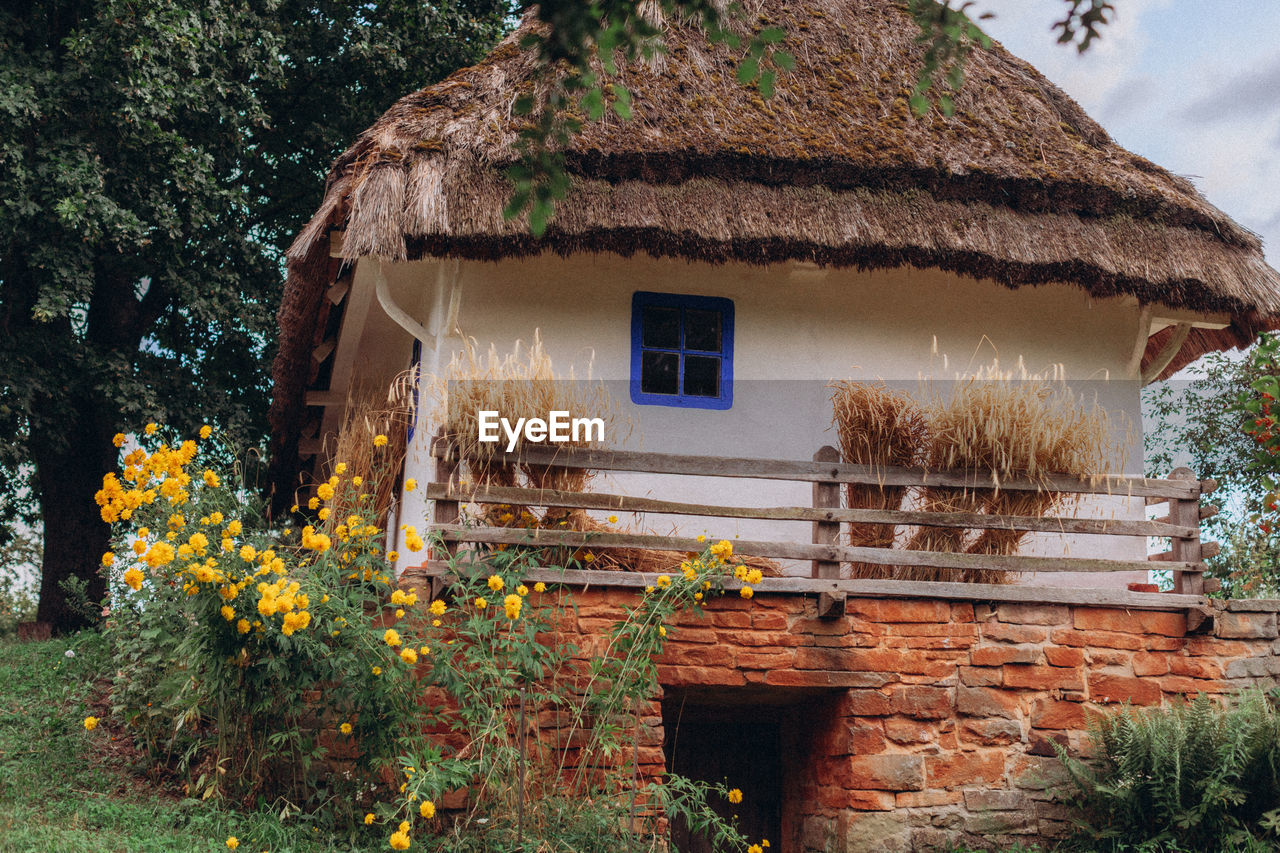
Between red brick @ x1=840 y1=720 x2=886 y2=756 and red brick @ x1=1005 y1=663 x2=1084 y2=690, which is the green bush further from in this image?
red brick @ x1=840 y1=720 x2=886 y2=756

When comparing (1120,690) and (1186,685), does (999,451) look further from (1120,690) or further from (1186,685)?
(1186,685)

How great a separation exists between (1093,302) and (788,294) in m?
1.98

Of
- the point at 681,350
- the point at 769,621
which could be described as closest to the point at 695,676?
the point at 769,621

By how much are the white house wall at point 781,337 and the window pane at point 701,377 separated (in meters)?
0.14

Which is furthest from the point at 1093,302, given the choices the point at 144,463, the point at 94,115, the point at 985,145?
the point at 94,115

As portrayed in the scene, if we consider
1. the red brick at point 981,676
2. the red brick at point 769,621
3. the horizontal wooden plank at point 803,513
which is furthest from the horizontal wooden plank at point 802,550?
the red brick at point 981,676

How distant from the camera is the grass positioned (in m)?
4.37

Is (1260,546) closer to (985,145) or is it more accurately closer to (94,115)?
(985,145)

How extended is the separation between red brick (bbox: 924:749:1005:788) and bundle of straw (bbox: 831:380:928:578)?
0.93 m

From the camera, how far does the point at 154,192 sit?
9.34 m

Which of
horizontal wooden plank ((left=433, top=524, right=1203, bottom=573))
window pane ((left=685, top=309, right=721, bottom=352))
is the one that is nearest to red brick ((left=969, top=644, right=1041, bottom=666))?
horizontal wooden plank ((left=433, top=524, right=1203, bottom=573))

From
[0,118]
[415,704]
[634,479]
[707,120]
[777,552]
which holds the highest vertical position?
[0,118]

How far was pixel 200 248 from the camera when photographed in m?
10.5

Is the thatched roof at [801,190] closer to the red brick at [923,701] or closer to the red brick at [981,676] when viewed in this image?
the red brick at [981,676]
